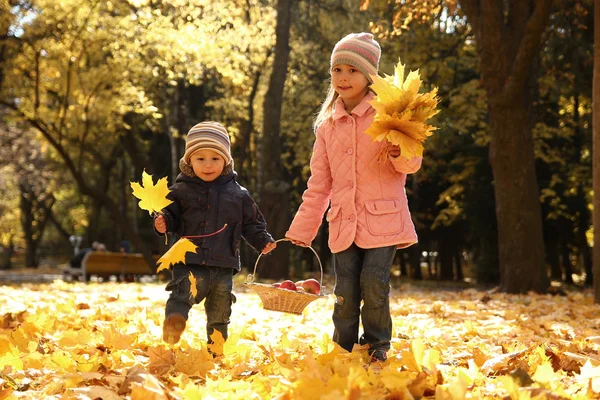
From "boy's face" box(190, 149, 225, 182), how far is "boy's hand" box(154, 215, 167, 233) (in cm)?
42

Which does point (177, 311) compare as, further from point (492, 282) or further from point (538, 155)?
point (492, 282)

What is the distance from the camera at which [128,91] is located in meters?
18.0

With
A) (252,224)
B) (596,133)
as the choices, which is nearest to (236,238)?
(252,224)

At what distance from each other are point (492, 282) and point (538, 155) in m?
5.44

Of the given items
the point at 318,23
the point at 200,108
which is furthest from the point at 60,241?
the point at 318,23

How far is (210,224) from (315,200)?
719 mm

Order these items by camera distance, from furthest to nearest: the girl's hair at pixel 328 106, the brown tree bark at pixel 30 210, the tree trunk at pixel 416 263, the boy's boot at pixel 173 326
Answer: the brown tree bark at pixel 30 210 < the tree trunk at pixel 416 263 < the girl's hair at pixel 328 106 < the boy's boot at pixel 173 326

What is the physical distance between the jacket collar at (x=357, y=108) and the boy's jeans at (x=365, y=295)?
771mm

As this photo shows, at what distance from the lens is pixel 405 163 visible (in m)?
4.12

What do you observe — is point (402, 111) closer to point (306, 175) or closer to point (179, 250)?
point (179, 250)

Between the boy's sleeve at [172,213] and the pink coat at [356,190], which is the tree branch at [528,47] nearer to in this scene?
the pink coat at [356,190]

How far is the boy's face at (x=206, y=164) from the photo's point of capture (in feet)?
Answer: 15.8

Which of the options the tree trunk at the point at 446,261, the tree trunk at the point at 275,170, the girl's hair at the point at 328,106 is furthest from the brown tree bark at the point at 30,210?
the girl's hair at the point at 328,106

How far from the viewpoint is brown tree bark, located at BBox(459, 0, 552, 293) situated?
37.2ft
